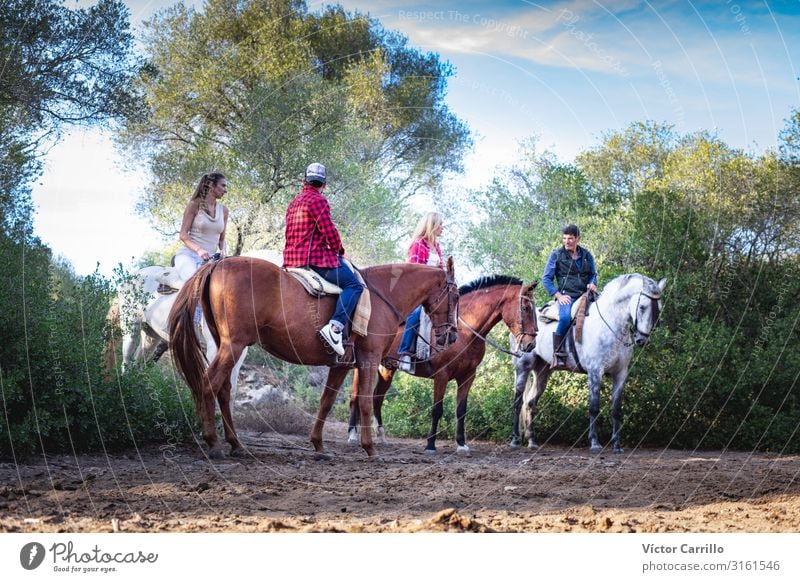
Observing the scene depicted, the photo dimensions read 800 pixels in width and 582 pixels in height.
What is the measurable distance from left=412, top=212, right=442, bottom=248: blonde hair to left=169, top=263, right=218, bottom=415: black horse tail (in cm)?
302

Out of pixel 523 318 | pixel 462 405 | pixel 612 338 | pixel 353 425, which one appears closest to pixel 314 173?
pixel 523 318

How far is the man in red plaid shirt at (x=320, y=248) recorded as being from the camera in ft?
27.2

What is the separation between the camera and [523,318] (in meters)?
10.4

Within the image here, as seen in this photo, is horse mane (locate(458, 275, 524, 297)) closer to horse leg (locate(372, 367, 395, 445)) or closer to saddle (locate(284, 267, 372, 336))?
horse leg (locate(372, 367, 395, 445))

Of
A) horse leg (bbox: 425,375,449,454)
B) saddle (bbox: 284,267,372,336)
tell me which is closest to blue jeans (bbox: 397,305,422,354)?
horse leg (bbox: 425,375,449,454)

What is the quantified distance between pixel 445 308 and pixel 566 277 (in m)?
2.58

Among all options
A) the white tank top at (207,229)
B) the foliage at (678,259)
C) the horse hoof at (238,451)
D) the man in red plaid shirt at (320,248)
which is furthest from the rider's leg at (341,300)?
the foliage at (678,259)

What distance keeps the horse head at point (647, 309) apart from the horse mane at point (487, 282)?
1.48 metres

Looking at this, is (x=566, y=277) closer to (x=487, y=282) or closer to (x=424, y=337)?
(x=487, y=282)

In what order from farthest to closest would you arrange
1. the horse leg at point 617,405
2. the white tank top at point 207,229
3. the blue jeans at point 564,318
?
1. the blue jeans at point 564,318
2. the horse leg at point 617,405
3. the white tank top at point 207,229

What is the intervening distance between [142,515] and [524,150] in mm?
8952

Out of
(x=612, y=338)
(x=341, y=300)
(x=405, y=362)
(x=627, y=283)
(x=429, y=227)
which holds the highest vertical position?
(x=429, y=227)

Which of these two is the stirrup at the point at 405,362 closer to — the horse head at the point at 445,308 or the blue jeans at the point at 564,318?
the horse head at the point at 445,308
